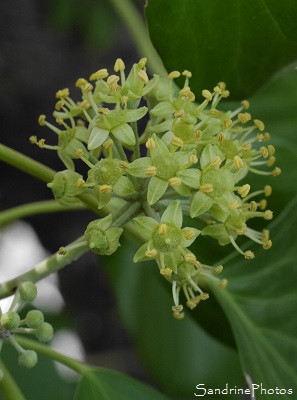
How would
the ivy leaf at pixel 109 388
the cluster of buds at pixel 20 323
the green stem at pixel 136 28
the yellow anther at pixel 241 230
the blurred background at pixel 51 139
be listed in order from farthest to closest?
1. the blurred background at pixel 51 139
2. the green stem at pixel 136 28
3. the ivy leaf at pixel 109 388
4. the yellow anther at pixel 241 230
5. the cluster of buds at pixel 20 323

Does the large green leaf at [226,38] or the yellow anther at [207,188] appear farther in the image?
the large green leaf at [226,38]

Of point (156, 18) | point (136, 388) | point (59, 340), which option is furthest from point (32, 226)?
point (156, 18)

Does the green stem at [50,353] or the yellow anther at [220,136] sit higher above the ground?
the yellow anther at [220,136]

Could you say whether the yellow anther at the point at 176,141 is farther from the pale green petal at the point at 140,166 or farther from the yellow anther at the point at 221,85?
the yellow anther at the point at 221,85

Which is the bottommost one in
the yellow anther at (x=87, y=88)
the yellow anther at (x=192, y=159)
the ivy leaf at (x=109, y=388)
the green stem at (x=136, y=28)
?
the ivy leaf at (x=109, y=388)

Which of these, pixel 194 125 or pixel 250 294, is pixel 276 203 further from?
pixel 194 125

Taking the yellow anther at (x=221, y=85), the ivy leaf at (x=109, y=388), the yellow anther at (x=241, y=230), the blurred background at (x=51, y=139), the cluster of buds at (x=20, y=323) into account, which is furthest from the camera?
the blurred background at (x=51, y=139)

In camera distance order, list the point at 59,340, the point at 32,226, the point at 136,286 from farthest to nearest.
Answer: the point at 32,226 → the point at 59,340 → the point at 136,286

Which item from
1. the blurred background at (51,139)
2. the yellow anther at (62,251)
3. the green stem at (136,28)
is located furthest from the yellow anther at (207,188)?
the blurred background at (51,139)
